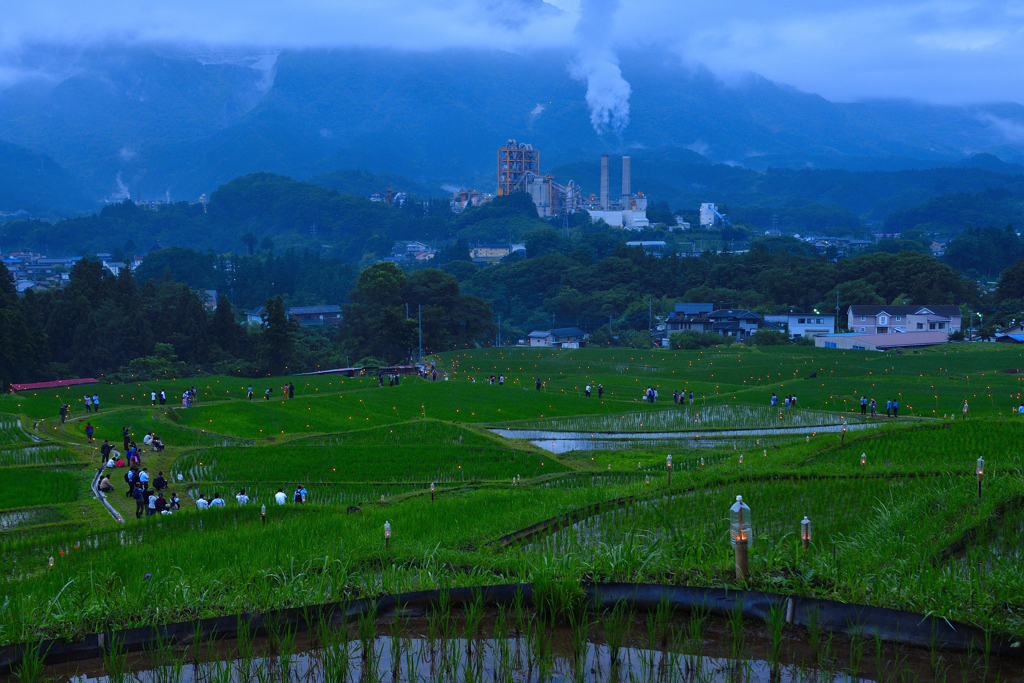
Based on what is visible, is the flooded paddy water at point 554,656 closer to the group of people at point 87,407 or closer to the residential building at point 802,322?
the group of people at point 87,407

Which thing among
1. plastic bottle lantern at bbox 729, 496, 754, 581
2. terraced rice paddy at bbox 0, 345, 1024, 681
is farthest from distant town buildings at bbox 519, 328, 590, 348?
plastic bottle lantern at bbox 729, 496, 754, 581

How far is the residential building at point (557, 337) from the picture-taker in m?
98.5

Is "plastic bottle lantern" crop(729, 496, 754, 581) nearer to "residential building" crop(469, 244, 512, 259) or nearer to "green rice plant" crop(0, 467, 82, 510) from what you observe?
"green rice plant" crop(0, 467, 82, 510)

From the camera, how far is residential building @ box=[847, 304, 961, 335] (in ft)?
269

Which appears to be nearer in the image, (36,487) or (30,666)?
(30,666)

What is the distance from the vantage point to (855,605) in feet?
24.8

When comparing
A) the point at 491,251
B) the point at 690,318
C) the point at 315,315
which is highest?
the point at 491,251

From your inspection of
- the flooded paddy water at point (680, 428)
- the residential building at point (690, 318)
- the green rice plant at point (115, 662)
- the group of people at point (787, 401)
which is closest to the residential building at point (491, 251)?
the residential building at point (690, 318)

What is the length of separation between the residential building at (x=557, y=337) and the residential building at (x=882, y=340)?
28.5 m

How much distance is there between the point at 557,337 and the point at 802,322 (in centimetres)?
2792

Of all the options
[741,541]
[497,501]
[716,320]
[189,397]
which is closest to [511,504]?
[497,501]

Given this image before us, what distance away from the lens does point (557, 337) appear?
9925 cm

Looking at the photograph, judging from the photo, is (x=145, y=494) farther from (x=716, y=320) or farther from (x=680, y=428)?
(x=716, y=320)

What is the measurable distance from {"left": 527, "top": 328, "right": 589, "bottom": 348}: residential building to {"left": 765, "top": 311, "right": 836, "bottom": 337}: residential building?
72.1ft
